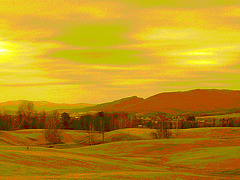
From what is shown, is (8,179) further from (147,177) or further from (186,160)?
(186,160)

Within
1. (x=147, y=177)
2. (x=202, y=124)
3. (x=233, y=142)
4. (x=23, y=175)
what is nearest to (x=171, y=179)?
(x=147, y=177)

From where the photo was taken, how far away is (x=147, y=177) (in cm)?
3212

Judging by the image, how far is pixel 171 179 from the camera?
105 feet

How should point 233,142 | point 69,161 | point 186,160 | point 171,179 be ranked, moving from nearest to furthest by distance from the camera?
point 171,179 < point 69,161 < point 186,160 < point 233,142

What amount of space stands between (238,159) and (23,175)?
2923 centimetres

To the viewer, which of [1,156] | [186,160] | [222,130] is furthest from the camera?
[222,130]

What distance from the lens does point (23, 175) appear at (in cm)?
2941

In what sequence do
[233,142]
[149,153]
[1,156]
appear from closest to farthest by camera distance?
[1,156]
[149,153]
[233,142]

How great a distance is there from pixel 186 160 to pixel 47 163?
22291 millimetres

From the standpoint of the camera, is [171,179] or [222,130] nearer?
[171,179]

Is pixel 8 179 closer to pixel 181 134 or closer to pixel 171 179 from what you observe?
pixel 171 179

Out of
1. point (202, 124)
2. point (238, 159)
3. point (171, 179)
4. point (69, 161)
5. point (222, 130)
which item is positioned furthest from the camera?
point (202, 124)

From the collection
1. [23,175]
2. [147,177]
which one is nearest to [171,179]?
[147,177]

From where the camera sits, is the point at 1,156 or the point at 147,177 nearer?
the point at 147,177
